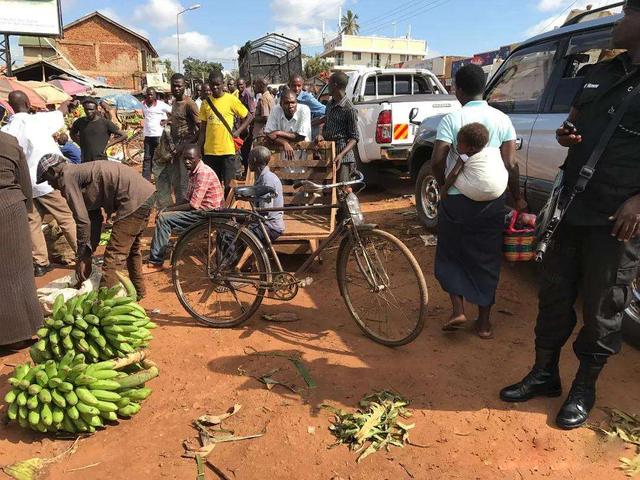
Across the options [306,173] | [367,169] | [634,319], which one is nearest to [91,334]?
[306,173]

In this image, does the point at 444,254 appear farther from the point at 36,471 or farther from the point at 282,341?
the point at 36,471

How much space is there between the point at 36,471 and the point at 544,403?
9.57 ft

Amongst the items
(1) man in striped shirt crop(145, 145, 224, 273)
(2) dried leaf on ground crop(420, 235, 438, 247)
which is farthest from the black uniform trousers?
(1) man in striped shirt crop(145, 145, 224, 273)

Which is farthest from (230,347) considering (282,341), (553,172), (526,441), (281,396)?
(553,172)

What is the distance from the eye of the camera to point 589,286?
2.62m

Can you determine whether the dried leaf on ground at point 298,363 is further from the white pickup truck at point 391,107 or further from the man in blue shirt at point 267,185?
the white pickup truck at point 391,107

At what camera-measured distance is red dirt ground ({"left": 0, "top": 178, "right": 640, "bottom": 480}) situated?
2600 mm

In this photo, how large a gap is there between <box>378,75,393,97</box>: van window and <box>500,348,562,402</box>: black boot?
7.13 metres

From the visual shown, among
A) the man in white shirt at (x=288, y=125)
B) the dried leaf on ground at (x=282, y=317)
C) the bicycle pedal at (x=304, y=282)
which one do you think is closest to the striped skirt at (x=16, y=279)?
the dried leaf on ground at (x=282, y=317)

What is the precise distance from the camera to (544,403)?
3020 millimetres

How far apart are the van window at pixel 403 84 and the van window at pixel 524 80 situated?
424 cm

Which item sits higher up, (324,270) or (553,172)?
(553,172)

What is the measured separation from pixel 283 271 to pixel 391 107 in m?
4.37

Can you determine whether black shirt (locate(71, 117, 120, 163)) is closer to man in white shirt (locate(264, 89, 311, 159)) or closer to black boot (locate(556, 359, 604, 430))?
man in white shirt (locate(264, 89, 311, 159))
